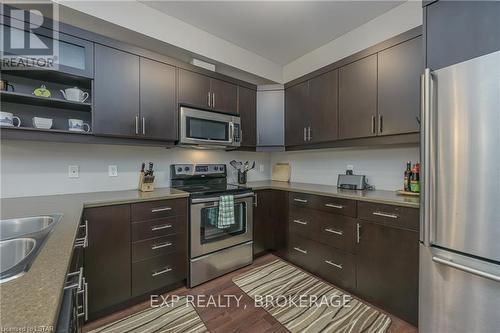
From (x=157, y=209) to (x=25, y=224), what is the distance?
31.1 inches

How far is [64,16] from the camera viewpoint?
183 centimetres

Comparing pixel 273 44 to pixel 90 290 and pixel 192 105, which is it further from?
pixel 90 290

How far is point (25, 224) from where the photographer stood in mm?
1220

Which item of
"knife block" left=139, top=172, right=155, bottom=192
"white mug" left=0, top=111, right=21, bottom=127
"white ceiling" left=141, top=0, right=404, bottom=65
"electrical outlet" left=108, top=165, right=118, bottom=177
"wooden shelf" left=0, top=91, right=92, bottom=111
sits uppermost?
"white ceiling" left=141, top=0, right=404, bottom=65

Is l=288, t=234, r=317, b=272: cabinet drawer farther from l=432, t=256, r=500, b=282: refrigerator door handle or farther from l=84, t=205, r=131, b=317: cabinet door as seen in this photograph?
l=84, t=205, r=131, b=317: cabinet door

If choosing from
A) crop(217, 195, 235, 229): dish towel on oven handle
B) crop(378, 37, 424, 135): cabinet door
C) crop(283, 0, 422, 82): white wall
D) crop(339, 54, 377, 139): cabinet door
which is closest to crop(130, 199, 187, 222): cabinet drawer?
crop(217, 195, 235, 229): dish towel on oven handle

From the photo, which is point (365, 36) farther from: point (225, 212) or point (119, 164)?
point (119, 164)

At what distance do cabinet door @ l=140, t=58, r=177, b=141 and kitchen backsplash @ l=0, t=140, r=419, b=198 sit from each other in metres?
0.39

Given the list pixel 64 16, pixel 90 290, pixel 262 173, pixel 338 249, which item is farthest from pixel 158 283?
pixel 64 16

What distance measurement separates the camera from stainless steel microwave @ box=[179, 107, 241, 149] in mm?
2211

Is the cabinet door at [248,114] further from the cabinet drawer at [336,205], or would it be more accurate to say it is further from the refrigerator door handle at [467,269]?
the refrigerator door handle at [467,269]

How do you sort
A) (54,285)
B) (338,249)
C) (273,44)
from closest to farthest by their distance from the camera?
(54,285) < (338,249) < (273,44)

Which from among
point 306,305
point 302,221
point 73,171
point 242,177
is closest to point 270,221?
point 302,221

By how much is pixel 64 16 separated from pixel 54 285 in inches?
88.7
